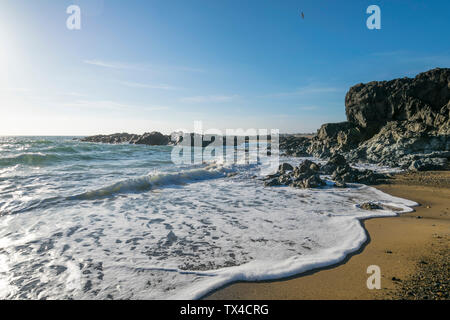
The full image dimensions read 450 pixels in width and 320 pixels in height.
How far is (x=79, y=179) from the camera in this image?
469 inches

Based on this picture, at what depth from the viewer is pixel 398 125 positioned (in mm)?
20672

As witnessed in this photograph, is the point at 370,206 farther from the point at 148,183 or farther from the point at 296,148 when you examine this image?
the point at 296,148

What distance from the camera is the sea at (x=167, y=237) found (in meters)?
3.27

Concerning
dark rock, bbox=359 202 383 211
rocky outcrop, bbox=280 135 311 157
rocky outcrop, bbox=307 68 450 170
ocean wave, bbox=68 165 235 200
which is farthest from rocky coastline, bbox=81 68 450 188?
ocean wave, bbox=68 165 235 200

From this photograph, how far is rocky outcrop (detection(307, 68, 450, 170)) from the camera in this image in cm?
1628

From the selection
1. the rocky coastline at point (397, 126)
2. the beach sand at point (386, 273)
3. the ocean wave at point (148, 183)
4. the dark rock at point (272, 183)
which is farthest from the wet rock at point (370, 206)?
the rocky coastline at point (397, 126)

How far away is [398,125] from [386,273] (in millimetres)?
22884

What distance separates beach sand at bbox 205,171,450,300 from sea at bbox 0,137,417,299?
0.64ft

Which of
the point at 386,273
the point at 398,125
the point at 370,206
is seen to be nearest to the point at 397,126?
the point at 398,125

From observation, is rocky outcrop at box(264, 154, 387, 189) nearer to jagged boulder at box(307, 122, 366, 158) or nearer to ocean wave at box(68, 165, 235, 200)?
ocean wave at box(68, 165, 235, 200)

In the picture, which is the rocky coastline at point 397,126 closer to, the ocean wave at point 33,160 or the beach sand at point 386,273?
the beach sand at point 386,273

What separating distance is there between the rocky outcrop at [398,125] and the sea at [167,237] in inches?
409
